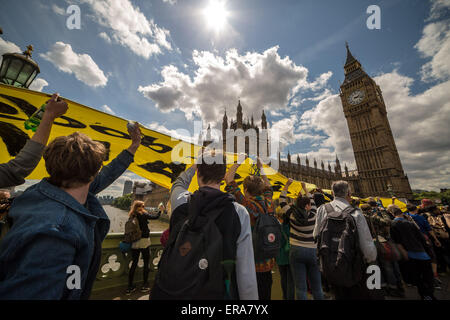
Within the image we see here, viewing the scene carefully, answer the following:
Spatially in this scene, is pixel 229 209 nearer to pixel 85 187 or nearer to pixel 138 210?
pixel 85 187

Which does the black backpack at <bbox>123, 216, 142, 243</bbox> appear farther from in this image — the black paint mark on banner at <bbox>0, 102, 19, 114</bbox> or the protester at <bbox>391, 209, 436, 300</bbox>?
the protester at <bbox>391, 209, 436, 300</bbox>

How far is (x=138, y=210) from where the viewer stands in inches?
161

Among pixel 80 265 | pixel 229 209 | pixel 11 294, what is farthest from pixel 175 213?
pixel 11 294

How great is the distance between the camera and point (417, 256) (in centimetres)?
396

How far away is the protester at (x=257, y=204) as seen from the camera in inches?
96.5

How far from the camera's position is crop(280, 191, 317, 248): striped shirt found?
11.0ft

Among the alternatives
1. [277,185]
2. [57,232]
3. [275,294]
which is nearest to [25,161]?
[57,232]

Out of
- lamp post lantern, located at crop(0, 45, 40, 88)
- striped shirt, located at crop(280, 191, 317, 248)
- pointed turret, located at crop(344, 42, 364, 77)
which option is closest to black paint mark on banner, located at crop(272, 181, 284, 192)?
striped shirt, located at crop(280, 191, 317, 248)

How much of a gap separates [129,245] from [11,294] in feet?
12.2

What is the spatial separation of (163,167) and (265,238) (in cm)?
336

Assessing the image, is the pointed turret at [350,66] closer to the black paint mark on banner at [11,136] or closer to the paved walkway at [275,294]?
the paved walkway at [275,294]

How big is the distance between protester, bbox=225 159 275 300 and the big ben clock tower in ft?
173

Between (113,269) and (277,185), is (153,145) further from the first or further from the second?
(277,185)

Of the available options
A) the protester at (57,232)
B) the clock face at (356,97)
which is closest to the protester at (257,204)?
the protester at (57,232)
